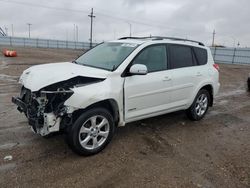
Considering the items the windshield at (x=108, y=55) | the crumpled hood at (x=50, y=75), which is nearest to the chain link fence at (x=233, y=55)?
the windshield at (x=108, y=55)

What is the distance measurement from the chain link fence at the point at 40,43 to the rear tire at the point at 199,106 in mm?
Result: 54141

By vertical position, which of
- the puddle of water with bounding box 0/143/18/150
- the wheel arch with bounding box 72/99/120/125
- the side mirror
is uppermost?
the side mirror

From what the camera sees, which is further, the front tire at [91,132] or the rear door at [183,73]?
the rear door at [183,73]

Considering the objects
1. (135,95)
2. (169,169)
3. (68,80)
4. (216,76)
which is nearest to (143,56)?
(135,95)

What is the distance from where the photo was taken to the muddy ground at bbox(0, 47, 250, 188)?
130 inches

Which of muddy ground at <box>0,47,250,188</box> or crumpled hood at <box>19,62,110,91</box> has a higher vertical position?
crumpled hood at <box>19,62,110,91</box>

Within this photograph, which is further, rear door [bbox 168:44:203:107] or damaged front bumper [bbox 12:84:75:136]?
rear door [bbox 168:44:203:107]

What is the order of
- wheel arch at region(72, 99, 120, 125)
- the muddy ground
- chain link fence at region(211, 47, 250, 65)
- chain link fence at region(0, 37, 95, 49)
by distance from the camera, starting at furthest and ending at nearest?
chain link fence at region(0, 37, 95, 49)
chain link fence at region(211, 47, 250, 65)
wheel arch at region(72, 99, 120, 125)
the muddy ground

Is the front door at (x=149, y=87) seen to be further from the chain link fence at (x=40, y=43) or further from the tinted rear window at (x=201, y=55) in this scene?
the chain link fence at (x=40, y=43)

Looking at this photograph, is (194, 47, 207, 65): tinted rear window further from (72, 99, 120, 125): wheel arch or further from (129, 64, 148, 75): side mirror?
(72, 99, 120, 125): wheel arch

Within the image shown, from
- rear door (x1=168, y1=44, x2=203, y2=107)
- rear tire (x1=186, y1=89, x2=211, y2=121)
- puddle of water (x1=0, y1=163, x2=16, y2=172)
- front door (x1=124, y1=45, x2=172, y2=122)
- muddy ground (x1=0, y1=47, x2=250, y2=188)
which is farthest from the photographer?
rear tire (x1=186, y1=89, x2=211, y2=121)

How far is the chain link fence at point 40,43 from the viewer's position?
54125 millimetres

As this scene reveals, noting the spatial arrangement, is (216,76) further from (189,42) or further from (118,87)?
(118,87)

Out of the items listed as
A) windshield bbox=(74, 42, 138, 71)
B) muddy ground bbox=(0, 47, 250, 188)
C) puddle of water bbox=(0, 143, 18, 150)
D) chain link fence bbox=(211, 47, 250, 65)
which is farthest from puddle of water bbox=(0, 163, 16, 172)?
chain link fence bbox=(211, 47, 250, 65)
